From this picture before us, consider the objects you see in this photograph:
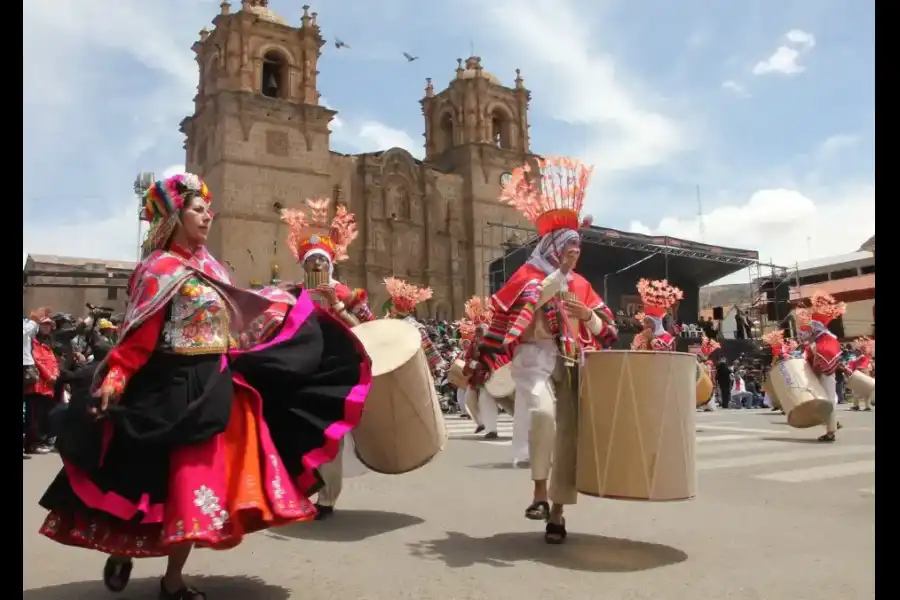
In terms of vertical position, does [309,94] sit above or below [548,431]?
above

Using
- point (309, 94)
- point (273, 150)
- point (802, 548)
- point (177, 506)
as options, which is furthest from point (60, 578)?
point (309, 94)

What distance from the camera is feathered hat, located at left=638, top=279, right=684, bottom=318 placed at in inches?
304

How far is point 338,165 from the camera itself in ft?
131

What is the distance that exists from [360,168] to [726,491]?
1460 inches

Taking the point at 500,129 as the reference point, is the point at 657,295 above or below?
below

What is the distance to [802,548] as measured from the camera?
3.78 m

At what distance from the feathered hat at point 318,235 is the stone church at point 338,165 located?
27.2 meters

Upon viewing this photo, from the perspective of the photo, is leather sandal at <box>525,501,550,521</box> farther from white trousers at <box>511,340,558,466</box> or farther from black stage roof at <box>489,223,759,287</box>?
black stage roof at <box>489,223,759,287</box>

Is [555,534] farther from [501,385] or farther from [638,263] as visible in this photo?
[638,263]

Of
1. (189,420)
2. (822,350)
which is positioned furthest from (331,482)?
(822,350)

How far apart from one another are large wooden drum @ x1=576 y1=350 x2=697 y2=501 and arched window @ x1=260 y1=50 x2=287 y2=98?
1433 inches

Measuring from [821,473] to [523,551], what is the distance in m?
4.01

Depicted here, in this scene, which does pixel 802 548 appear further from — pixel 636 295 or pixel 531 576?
pixel 636 295

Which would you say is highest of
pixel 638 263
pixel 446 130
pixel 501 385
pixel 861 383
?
pixel 446 130
